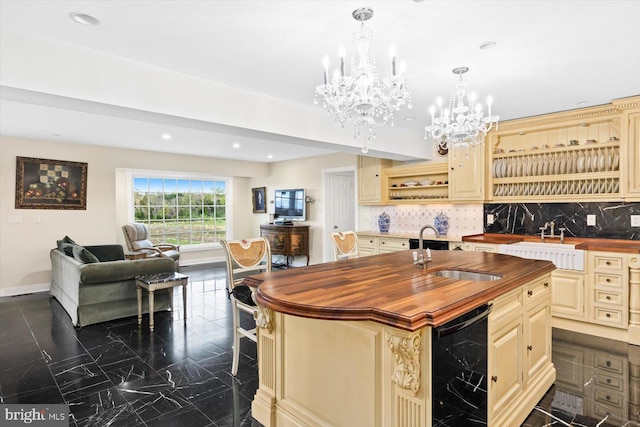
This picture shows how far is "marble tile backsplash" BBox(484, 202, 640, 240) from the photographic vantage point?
404cm

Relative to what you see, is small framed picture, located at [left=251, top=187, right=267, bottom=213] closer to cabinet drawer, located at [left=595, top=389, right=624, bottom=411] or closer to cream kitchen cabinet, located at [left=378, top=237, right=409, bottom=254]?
cream kitchen cabinet, located at [left=378, top=237, right=409, bottom=254]

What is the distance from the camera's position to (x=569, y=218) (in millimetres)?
4406

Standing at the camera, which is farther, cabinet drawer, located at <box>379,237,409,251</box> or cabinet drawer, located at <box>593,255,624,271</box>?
cabinet drawer, located at <box>379,237,409,251</box>

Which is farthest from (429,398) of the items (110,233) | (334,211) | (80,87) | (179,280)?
(110,233)

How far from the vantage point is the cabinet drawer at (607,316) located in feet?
11.8

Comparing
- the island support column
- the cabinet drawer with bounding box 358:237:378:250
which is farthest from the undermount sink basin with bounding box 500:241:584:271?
the island support column

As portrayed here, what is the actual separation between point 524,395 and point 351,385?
52.7 inches

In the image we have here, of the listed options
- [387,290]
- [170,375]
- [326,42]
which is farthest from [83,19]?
[170,375]

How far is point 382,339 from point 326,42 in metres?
1.95

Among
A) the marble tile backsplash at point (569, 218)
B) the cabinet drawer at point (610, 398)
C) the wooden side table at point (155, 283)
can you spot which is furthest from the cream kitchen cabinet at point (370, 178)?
the cabinet drawer at point (610, 398)

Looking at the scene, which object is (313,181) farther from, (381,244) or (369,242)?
(381,244)

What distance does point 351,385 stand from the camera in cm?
173

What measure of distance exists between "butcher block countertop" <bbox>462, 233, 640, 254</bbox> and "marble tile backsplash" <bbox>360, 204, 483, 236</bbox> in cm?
34

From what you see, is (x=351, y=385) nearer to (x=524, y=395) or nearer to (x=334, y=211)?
(x=524, y=395)
